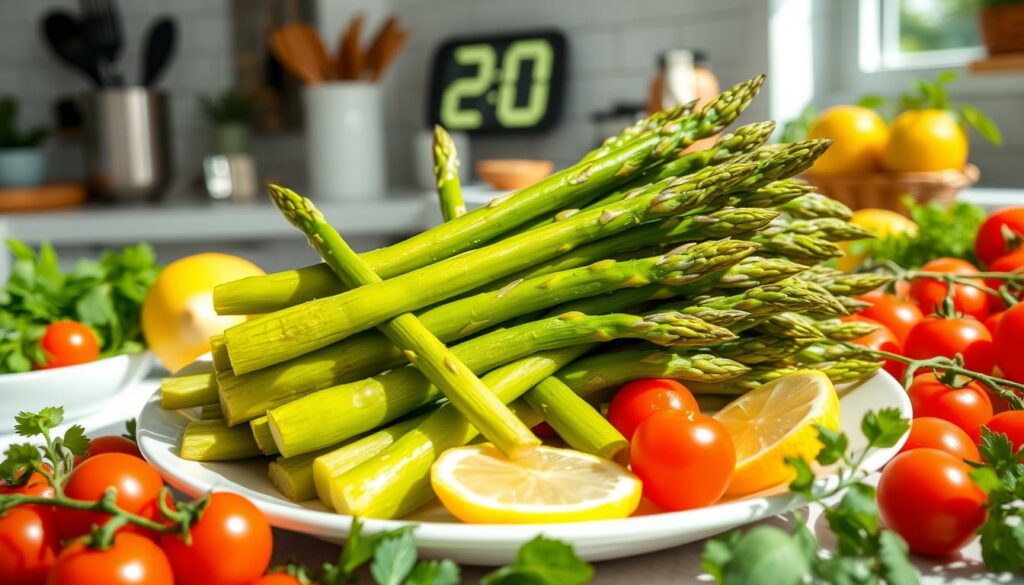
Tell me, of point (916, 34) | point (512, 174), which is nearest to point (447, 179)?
point (512, 174)

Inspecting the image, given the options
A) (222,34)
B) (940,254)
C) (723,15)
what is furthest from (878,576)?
(222,34)

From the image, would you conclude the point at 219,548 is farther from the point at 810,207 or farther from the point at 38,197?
the point at 38,197

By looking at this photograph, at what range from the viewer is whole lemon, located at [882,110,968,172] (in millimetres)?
1918

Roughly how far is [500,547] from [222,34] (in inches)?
135

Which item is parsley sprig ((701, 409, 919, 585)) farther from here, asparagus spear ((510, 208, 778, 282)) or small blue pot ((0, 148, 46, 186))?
small blue pot ((0, 148, 46, 186))

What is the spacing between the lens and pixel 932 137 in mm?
1911

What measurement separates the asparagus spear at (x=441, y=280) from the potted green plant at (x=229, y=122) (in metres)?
2.78

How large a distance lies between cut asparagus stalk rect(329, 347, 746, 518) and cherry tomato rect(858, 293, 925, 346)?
0.33 m

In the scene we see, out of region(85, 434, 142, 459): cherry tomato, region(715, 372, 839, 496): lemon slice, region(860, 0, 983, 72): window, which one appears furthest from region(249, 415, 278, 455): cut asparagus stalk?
region(860, 0, 983, 72): window

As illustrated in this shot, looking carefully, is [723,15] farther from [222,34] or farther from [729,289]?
[729,289]

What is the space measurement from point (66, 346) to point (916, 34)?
8.06 ft

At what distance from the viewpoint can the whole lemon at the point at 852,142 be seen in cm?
203

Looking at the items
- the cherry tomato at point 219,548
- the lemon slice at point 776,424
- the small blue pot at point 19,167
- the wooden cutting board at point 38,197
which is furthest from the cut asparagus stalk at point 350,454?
the small blue pot at point 19,167

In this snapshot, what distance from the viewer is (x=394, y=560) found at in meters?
0.55
